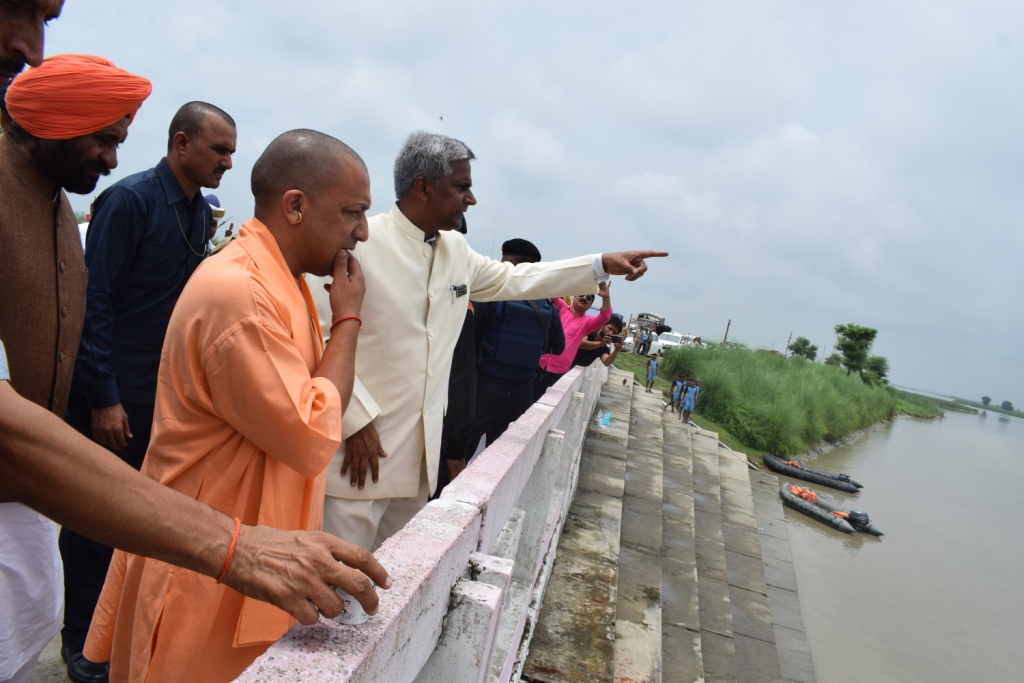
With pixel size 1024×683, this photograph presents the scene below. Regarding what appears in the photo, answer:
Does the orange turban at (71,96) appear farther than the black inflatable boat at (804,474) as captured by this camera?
No

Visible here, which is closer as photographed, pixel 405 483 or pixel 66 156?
pixel 66 156

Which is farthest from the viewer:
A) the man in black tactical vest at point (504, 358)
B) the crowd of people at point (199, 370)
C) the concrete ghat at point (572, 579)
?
the man in black tactical vest at point (504, 358)

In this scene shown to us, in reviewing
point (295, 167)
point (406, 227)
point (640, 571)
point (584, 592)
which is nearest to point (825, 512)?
point (640, 571)

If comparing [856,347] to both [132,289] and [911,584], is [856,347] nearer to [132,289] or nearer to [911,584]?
[911,584]

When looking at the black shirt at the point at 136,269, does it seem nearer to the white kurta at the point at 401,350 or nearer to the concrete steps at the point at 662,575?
the white kurta at the point at 401,350

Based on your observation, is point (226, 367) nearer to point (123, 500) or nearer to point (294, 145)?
point (123, 500)

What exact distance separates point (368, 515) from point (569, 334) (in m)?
3.96

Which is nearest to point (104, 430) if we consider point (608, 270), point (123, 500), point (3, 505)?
point (3, 505)

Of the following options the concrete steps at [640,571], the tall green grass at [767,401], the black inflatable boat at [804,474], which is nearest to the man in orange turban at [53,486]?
the concrete steps at [640,571]

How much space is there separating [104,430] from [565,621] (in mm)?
2634

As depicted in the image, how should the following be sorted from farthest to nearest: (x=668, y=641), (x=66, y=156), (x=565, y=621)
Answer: (x=668, y=641)
(x=565, y=621)
(x=66, y=156)

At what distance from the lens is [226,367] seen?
1.22 meters

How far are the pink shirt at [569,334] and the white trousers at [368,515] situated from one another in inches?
134

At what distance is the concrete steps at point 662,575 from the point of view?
3842mm
